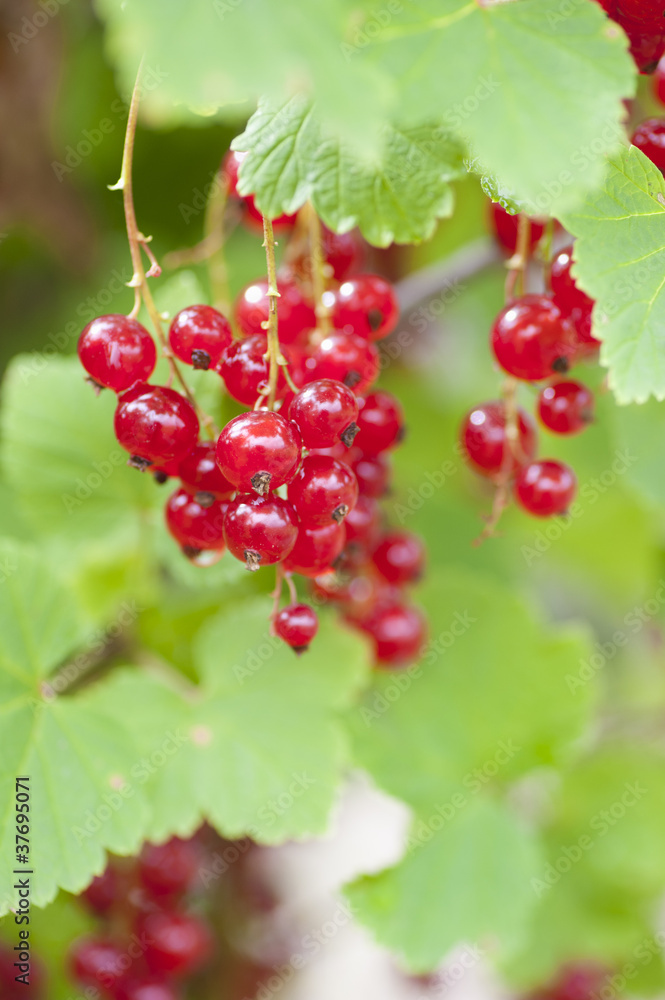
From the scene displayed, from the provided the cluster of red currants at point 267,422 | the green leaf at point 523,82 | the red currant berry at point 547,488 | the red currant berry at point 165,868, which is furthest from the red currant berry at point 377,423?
the red currant berry at point 165,868

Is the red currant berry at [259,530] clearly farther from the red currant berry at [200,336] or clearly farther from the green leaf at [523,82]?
the green leaf at [523,82]

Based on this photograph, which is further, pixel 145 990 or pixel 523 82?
pixel 145 990

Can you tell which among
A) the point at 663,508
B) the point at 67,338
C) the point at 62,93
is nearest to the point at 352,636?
the point at 663,508

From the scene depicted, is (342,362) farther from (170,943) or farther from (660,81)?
(170,943)

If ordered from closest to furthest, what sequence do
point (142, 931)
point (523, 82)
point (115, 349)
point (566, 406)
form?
point (523, 82) < point (115, 349) < point (566, 406) < point (142, 931)

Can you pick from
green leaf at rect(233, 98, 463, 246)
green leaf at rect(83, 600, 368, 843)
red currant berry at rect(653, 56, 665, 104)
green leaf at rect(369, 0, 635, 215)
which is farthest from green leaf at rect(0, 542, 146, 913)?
red currant berry at rect(653, 56, 665, 104)

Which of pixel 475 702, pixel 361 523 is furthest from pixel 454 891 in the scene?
pixel 361 523
